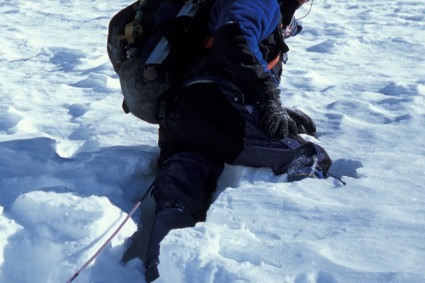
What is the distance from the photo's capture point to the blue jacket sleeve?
2377 millimetres

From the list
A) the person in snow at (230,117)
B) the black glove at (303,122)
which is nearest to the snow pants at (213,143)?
the person in snow at (230,117)

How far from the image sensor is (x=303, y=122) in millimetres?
3145

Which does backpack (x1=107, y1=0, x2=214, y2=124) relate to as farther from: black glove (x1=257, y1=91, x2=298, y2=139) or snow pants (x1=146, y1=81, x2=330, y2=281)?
black glove (x1=257, y1=91, x2=298, y2=139)

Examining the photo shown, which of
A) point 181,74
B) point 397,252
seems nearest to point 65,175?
point 181,74

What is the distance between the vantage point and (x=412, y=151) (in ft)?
8.98

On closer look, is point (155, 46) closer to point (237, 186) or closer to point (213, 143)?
point (213, 143)

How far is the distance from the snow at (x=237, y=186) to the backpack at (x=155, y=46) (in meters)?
0.35

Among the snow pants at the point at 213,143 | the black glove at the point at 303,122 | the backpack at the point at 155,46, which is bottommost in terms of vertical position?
the black glove at the point at 303,122

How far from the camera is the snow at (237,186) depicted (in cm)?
175

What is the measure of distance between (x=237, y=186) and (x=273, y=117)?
1.17 ft

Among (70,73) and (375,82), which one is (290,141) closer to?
(375,82)

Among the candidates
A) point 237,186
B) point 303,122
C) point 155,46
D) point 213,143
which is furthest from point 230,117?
point 303,122

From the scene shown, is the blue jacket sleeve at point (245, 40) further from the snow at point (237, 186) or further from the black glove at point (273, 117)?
the snow at point (237, 186)

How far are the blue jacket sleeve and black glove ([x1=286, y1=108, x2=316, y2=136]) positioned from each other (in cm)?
60
